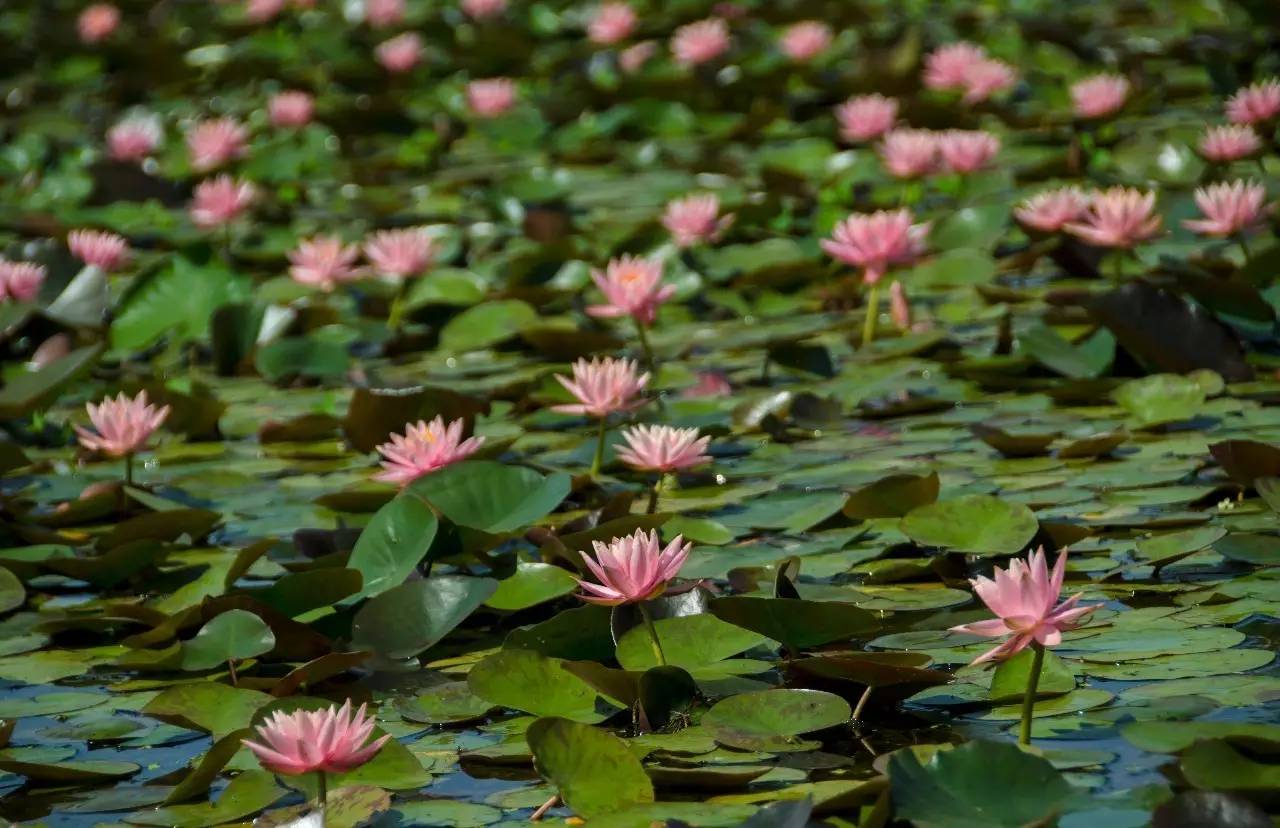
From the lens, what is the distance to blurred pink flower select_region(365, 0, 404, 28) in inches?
341

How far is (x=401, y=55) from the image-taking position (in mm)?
7770

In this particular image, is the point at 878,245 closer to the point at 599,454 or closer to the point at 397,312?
the point at 599,454

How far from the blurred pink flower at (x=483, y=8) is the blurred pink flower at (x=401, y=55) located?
2.66 feet

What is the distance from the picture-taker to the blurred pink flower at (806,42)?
7152 millimetres

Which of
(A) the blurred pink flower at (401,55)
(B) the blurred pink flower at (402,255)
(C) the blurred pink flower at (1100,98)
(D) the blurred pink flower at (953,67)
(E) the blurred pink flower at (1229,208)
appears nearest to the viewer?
(E) the blurred pink flower at (1229,208)

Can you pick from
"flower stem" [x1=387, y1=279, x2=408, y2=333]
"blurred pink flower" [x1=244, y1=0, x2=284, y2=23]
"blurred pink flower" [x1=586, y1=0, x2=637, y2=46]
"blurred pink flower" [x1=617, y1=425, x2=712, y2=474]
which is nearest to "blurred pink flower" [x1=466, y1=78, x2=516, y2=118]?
"blurred pink flower" [x1=586, y1=0, x2=637, y2=46]

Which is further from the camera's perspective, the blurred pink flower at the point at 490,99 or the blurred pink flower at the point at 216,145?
the blurred pink flower at the point at 490,99

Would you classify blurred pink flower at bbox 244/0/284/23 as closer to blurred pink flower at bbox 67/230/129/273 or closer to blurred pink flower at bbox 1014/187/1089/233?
blurred pink flower at bbox 67/230/129/273

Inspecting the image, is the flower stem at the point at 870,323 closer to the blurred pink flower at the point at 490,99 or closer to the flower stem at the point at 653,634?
the flower stem at the point at 653,634

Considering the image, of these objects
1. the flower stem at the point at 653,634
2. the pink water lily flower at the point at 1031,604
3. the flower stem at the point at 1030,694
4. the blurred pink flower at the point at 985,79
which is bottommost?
the blurred pink flower at the point at 985,79

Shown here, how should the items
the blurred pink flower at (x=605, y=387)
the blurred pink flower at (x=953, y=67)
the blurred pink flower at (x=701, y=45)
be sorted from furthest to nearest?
the blurred pink flower at (x=701, y=45), the blurred pink flower at (x=953, y=67), the blurred pink flower at (x=605, y=387)

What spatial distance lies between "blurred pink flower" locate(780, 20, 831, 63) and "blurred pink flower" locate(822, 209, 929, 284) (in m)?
3.26

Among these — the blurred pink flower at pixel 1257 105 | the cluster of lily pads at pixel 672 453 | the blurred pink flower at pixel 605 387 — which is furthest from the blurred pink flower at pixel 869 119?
the blurred pink flower at pixel 605 387

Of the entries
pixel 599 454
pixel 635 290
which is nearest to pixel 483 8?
pixel 635 290
